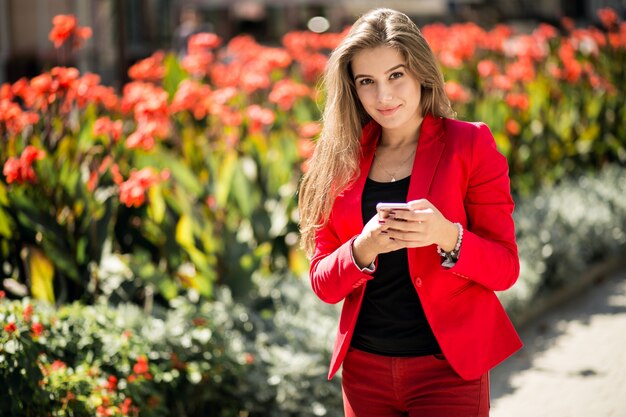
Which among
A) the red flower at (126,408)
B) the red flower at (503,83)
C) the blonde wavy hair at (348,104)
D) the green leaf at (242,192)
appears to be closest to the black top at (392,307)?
the blonde wavy hair at (348,104)

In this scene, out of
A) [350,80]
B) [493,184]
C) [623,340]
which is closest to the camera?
[493,184]

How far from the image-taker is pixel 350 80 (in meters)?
2.47

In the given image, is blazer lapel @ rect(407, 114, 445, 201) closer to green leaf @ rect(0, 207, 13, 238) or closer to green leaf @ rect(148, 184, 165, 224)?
green leaf @ rect(148, 184, 165, 224)

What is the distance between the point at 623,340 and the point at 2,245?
147 inches

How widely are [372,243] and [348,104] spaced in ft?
1.70

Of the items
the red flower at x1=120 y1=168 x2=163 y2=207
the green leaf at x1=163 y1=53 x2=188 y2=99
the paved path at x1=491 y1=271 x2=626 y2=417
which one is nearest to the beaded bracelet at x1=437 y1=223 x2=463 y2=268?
the red flower at x1=120 y1=168 x2=163 y2=207

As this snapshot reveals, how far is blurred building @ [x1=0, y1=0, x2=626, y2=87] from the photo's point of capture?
15.3 m

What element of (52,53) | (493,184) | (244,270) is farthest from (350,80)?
(52,53)

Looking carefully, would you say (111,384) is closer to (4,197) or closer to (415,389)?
(415,389)

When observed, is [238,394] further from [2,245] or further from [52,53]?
[52,53]

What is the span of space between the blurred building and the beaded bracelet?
540cm

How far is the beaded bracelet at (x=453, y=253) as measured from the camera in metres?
2.16

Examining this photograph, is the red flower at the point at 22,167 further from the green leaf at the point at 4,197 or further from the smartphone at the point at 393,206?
the smartphone at the point at 393,206

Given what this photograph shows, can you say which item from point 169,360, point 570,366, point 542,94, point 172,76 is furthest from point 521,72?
point 169,360
